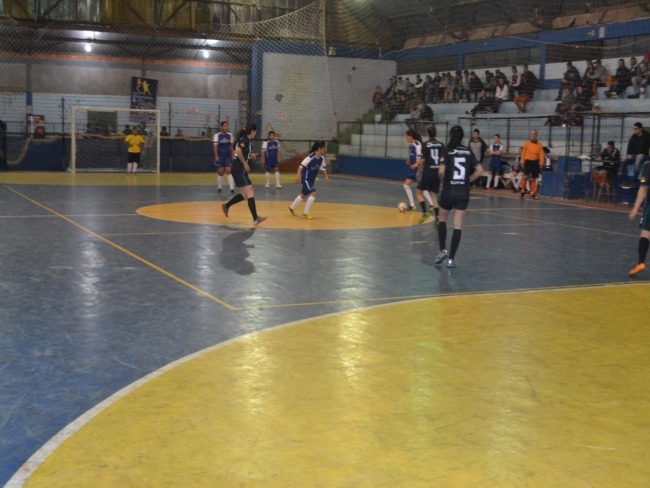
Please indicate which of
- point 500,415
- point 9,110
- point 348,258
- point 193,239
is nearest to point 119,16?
point 9,110

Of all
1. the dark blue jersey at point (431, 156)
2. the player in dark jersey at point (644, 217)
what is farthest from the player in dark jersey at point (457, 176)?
the dark blue jersey at point (431, 156)

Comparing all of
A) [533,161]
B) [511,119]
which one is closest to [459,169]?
[533,161]

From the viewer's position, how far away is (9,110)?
4044cm

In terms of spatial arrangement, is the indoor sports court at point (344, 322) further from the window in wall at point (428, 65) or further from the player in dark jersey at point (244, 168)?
the window in wall at point (428, 65)

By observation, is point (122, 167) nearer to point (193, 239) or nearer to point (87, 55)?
point (87, 55)

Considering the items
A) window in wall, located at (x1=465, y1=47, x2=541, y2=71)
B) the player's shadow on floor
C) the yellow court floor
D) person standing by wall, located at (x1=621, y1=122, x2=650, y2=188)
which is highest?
window in wall, located at (x1=465, y1=47, x2=541, y2=71)

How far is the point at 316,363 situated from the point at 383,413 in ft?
4.26

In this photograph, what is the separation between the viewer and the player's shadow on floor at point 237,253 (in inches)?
452

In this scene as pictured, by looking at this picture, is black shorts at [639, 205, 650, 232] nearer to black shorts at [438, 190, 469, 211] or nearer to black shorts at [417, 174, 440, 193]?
black shorts at [438, 190, 469, 211]

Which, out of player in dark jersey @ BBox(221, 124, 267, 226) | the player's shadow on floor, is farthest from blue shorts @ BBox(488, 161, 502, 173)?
the player's shadow on floor

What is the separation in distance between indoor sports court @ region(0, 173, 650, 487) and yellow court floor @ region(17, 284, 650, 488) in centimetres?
2

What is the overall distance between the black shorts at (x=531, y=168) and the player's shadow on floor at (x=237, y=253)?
13.5 m

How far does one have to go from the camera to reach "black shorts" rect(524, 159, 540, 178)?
26.2 m

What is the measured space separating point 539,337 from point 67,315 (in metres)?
4.87
